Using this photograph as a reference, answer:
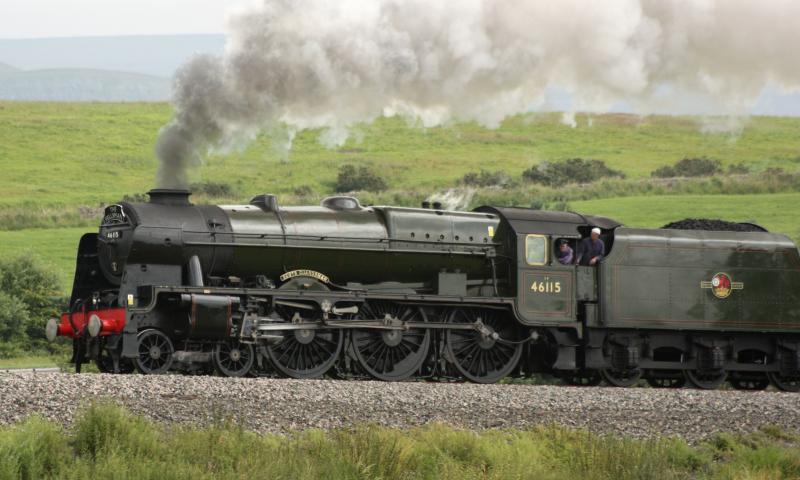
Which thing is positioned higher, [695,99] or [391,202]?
[695,99]

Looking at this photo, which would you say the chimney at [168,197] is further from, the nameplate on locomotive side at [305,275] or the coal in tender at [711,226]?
the coal in tender at [711,226]

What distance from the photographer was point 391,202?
51.9 metres

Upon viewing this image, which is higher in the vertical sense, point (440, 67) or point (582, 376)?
point (440, 67)

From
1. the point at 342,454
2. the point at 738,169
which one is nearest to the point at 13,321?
the point at 342,454

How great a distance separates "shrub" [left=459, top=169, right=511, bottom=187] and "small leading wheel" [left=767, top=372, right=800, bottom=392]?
37660 millimetres

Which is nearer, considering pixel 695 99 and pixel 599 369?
pixel 599 369

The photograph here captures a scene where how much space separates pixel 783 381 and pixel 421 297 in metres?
7.63

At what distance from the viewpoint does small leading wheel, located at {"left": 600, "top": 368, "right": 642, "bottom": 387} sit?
67.6ft

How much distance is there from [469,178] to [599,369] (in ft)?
132

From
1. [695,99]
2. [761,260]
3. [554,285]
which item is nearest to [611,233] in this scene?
[554,285]

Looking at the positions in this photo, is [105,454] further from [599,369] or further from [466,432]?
[599,369]

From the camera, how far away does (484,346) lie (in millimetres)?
19469

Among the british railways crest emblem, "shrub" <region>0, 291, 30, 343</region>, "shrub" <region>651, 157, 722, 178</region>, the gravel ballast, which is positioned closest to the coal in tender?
the british railways crest emblem

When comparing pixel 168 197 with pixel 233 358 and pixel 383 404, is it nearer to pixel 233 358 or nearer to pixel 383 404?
pixel 233 358
